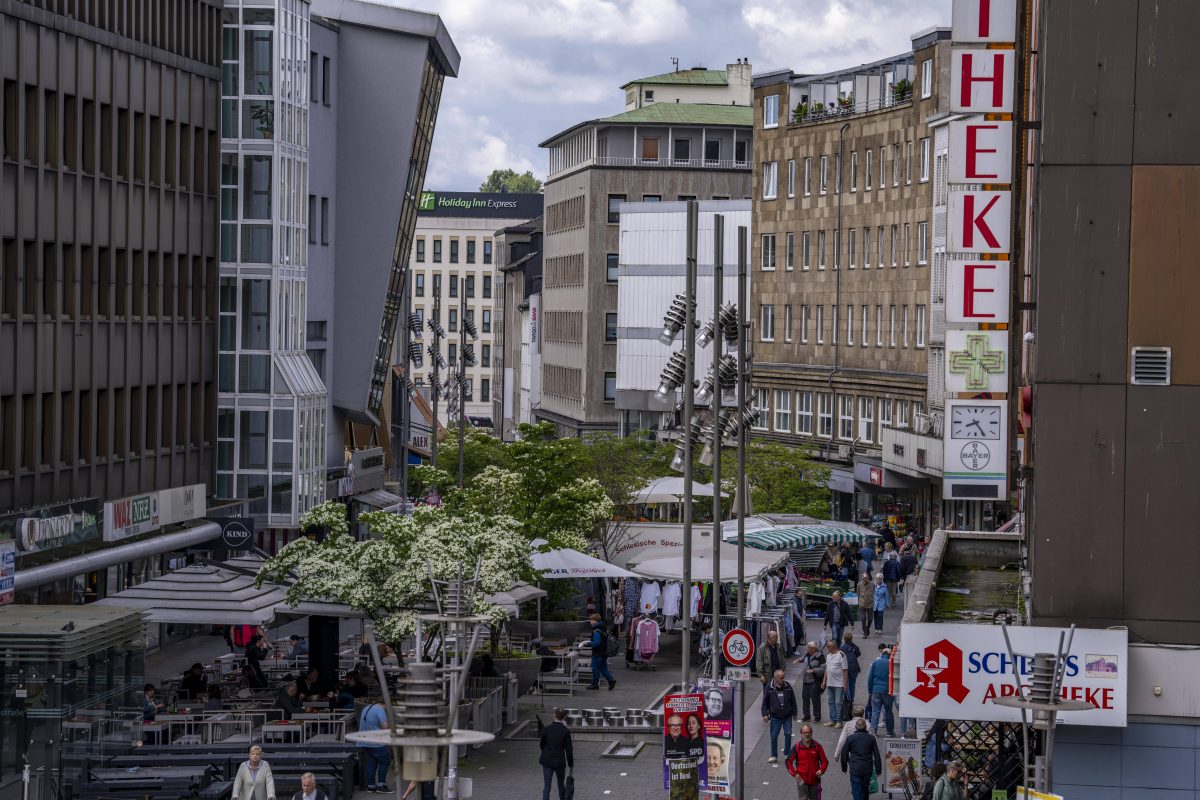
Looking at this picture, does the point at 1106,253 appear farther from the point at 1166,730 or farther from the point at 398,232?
the point at 398,232

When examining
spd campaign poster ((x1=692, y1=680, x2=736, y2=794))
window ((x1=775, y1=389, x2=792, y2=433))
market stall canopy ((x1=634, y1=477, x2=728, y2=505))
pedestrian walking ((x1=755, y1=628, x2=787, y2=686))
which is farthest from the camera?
window ((x1=775, y1=389, x2=792, y2=433))

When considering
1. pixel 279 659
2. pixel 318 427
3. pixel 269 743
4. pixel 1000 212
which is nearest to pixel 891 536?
pixel 318 427

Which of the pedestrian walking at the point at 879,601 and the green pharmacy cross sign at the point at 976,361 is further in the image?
the pedestrian walking at the point at 879,601

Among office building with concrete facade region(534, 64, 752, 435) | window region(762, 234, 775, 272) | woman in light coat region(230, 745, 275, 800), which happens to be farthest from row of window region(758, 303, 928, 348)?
woman in light coat region(230, 745, 275, 800)

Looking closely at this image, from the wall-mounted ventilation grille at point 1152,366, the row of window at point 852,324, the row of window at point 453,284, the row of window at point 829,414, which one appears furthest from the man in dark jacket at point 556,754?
the row of window at point 453,284

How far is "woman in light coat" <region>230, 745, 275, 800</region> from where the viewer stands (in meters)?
23.4

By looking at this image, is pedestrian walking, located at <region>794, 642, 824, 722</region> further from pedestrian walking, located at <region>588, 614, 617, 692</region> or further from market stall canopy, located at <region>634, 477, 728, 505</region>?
market stall canopy, located at <region>634, 477, 728, 505</region>

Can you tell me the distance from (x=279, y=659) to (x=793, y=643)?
11.1m

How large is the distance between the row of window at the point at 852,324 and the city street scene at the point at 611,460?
0.27 metres

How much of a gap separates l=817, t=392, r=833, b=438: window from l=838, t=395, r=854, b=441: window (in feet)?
2.86

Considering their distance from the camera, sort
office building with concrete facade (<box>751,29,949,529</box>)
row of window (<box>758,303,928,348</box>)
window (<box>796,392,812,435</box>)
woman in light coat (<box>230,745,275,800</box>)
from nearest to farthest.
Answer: woman in light coat (<box>230,745,275,800</box>) < office building with concrete facade (<box>751,29,949,529</box>) < row of window (<box>758,303,928,348</box>) < window (<box>796,392,812,435</box>)

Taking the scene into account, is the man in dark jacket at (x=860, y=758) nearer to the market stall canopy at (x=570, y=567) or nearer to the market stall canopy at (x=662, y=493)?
the market stall canopy at (x=570, y=567)

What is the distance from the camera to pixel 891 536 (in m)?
66.6

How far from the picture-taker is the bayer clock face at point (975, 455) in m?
26.5
